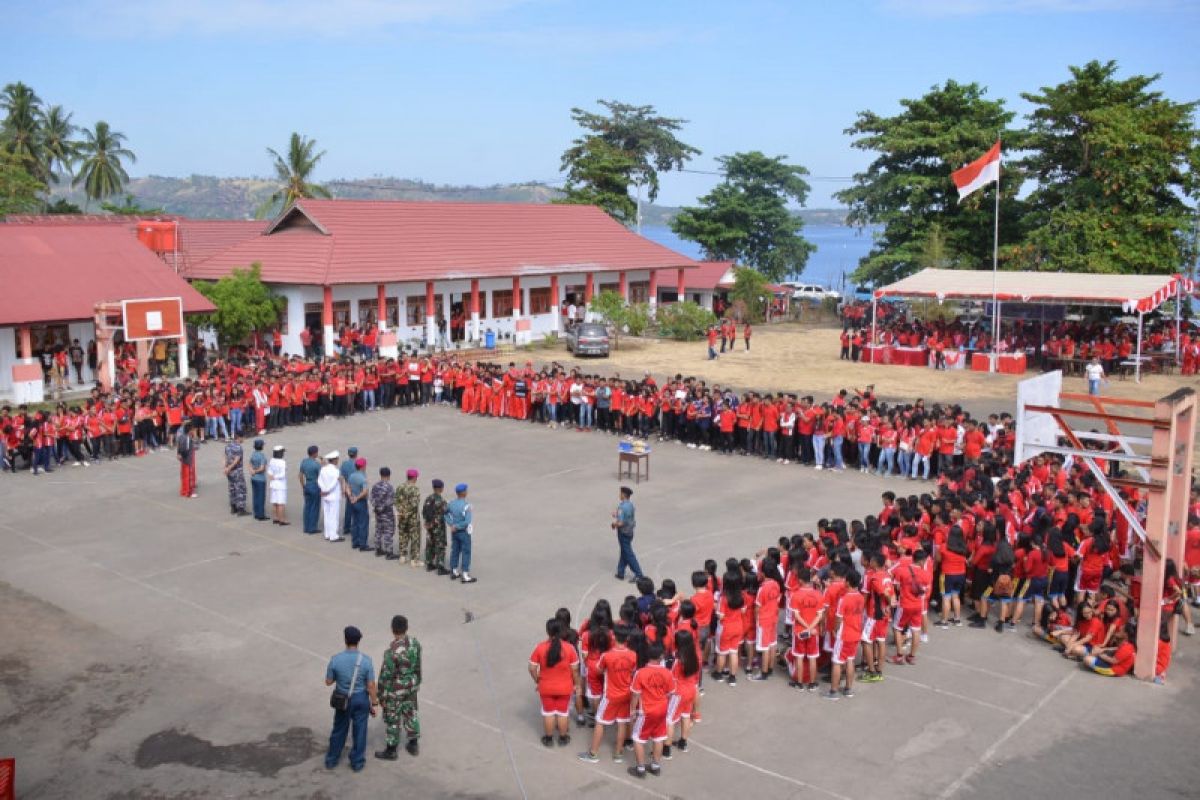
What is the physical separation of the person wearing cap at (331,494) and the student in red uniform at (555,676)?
750 cm

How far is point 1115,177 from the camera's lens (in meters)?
40.6

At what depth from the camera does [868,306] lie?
51.6 meters

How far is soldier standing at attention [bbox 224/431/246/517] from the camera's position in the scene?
60.7 ft

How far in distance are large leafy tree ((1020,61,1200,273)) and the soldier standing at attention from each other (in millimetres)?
33623

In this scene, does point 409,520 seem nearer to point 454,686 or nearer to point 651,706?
point 454,686

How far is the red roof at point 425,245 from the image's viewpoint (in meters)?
38.2

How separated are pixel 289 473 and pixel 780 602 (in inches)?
486

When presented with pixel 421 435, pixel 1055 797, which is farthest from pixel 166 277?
pixel 1055 797

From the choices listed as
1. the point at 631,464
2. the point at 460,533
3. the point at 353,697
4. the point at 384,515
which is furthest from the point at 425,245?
the point at 353,697

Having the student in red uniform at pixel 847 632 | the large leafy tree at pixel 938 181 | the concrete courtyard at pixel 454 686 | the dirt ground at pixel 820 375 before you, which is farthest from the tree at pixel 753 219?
the student in red uniform at pixel 847 632

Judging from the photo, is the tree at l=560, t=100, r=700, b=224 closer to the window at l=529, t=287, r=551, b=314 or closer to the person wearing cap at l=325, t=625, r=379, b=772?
the window at l=529, t=287, r=551, b=314

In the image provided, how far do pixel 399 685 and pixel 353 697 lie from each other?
45 centimetres

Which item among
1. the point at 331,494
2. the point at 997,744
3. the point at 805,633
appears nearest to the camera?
the point at 997,744

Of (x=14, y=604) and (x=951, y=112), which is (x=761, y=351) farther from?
(x=14, y=604)
